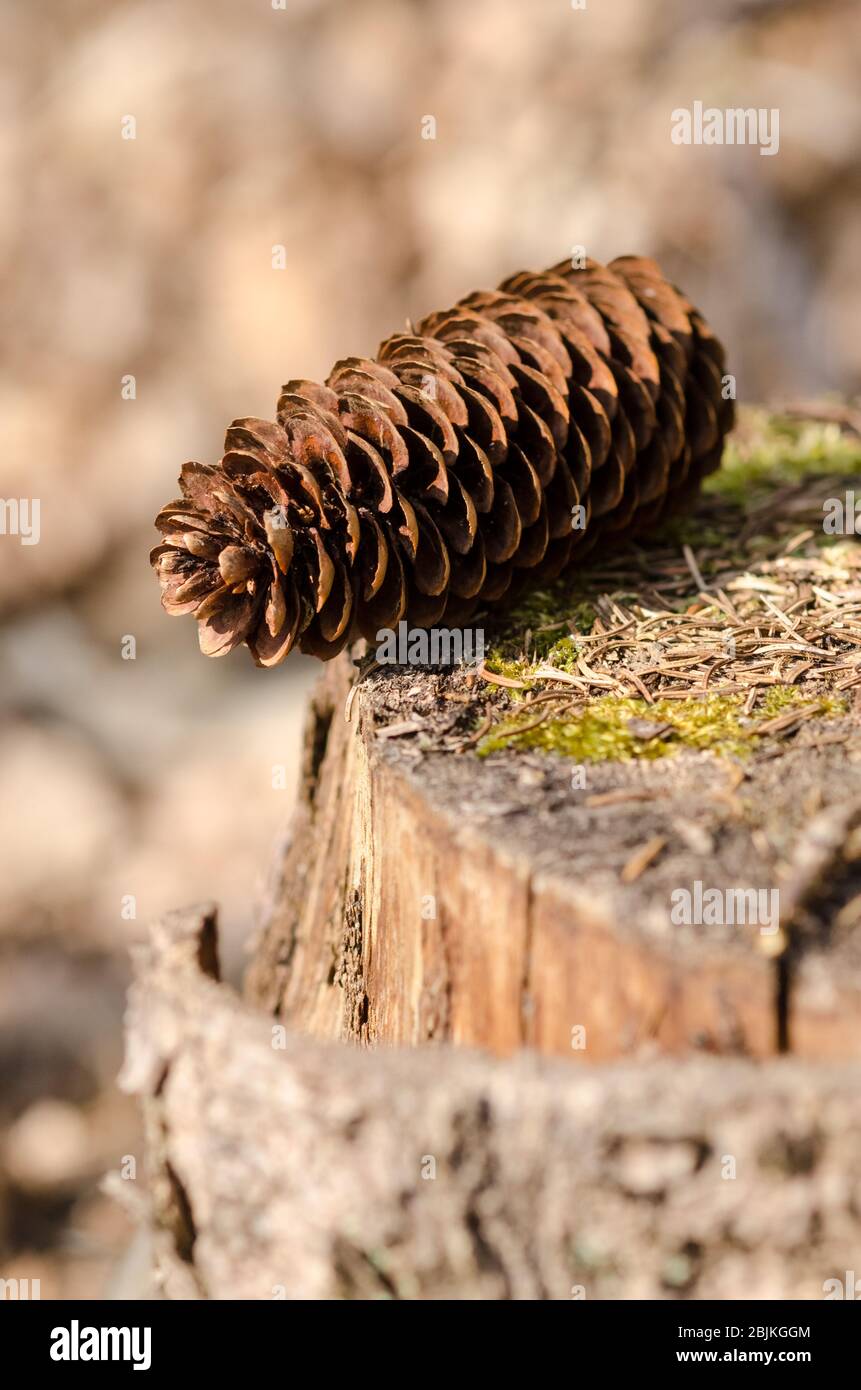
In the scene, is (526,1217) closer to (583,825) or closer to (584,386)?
(583,825)

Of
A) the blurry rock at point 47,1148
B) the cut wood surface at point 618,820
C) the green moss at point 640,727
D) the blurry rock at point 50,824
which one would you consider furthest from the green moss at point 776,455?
the blurry rock at point 47,1148

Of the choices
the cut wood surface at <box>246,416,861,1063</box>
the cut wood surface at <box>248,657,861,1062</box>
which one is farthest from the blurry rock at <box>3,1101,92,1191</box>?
the cut wood surface at <box>248,657,861,1062</box>

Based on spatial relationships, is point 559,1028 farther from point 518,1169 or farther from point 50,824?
point 50,824

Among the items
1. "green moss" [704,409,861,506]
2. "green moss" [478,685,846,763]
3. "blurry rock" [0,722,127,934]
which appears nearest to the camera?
"green moss" [478,685,846,763]

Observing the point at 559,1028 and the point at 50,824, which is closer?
the point at 559,1028

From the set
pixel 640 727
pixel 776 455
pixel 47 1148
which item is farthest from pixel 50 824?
pixel 640 727

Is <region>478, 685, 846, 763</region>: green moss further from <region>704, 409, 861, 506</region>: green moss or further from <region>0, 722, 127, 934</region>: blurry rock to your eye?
<region>0, 722, 127, 934</region>: blurry rock
